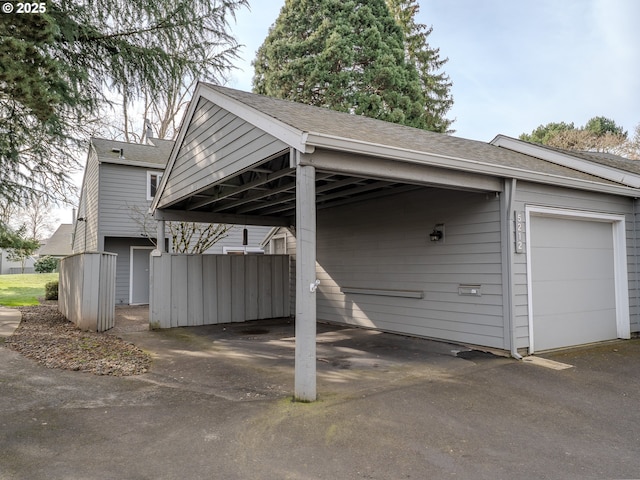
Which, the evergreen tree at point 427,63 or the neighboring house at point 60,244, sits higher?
the evergreen tree at point 427,63

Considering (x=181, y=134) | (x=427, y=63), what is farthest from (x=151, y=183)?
(x=427, y=63)

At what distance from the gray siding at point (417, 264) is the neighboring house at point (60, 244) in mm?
21118

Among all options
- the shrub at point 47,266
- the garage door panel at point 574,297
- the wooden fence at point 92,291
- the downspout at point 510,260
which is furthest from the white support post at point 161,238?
the shrub at point 47,266

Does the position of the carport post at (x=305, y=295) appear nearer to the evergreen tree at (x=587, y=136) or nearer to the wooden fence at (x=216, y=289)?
the wooden fence at (x=216, y=289)

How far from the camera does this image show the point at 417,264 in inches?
285

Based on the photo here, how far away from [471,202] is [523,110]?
24.4 meters

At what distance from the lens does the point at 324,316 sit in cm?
950

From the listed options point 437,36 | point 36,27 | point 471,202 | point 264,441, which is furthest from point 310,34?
point 264,441

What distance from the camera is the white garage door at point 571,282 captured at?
240 inches

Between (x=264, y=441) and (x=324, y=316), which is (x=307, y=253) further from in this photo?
(x=324, y=316)

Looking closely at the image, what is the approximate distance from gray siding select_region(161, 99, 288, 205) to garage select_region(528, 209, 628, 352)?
4047 mm
